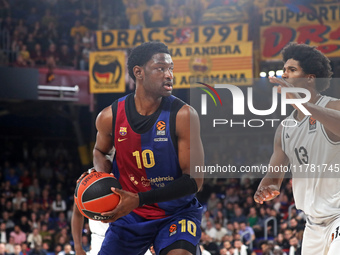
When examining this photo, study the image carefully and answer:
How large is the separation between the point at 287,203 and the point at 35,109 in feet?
26.7

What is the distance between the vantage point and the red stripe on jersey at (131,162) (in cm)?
422

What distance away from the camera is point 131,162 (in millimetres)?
4258

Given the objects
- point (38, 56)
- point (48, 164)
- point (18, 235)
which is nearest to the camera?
point (18, 235)

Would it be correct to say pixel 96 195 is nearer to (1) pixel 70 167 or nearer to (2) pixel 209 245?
(2) pixel 209 245

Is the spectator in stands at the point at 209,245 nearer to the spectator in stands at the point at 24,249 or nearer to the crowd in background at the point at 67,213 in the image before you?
the crowd in background at the point at 67,213

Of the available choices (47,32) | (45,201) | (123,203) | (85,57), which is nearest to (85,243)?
(45,201)

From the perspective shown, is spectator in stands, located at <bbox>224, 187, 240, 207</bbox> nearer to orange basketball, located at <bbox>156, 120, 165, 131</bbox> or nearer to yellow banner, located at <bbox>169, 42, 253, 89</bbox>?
yellow banner, located at <bbox>169, 42, 253, 89</bbox>

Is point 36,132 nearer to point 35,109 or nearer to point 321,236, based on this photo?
point 35,109

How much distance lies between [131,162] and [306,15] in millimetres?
9853

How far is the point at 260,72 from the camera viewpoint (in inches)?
519

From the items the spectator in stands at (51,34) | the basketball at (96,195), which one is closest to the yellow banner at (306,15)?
the spectator in stands at (51,34)

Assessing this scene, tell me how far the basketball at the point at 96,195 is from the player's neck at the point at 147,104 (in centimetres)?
57

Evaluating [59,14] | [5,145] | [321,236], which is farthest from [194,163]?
[5,145]

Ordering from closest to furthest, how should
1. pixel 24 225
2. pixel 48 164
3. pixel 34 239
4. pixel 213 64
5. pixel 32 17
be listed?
pixel 213 64
pixel 34 239
pixel 24 225
pixel 32 17
pixel 48 164
